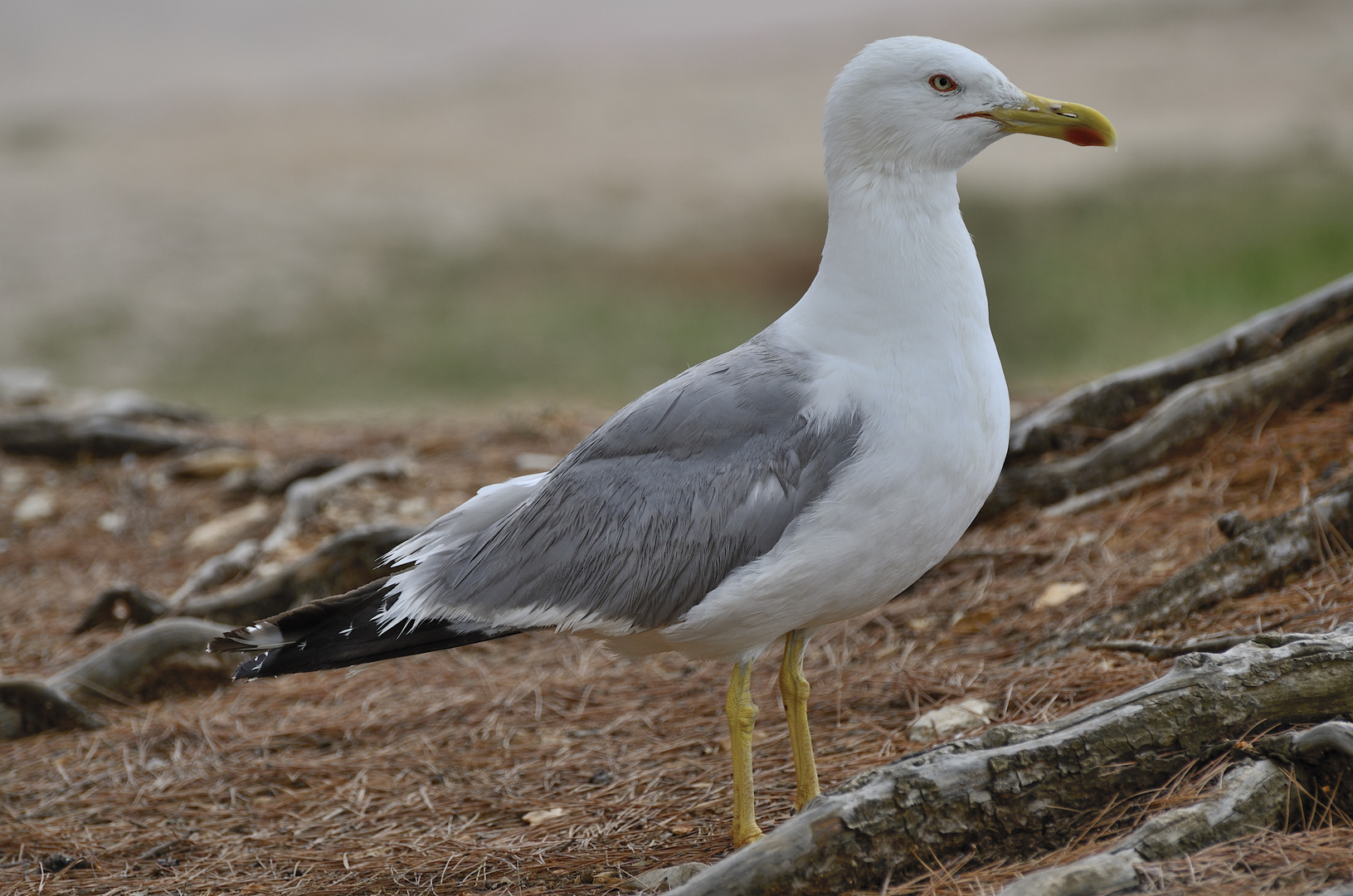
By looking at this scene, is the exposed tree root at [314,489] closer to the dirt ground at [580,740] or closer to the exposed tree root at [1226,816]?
the dirt ground at [580,740]

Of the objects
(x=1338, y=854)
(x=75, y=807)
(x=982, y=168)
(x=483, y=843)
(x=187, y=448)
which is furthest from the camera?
(x=982, y=168)

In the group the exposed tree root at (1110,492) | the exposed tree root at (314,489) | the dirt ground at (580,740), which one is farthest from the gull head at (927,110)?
the exposed tree root at (314,489)

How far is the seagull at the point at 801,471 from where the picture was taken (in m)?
2.79

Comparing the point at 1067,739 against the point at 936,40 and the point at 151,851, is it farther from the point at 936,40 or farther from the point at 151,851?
the point at 151,851

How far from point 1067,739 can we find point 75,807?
310 centimetres

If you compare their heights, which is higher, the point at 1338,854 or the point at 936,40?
the point at 936,40

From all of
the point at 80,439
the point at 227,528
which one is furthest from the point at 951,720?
the point at 80,439

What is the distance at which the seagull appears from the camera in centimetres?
279

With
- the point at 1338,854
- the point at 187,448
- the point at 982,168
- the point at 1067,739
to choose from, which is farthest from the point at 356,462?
the point at 982,168

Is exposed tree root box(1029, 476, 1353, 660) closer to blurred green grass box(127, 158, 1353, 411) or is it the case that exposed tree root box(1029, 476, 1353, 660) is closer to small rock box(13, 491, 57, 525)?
small rock box(13, 491, 57, 525)

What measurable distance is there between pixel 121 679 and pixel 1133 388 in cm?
435

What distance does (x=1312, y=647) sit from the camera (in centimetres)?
249

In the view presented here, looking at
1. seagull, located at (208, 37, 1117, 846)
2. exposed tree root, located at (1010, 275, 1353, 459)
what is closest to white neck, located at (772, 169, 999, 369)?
seagull, located at (208, 37, 1117, 846)

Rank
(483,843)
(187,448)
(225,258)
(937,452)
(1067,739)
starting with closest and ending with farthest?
(1067,739)
(937,452)
(483,843)
(187,448)
(225,258)
